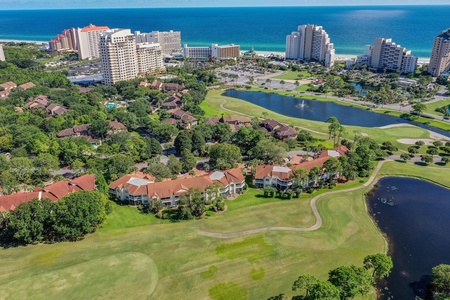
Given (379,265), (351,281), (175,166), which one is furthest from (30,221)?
(379,265)

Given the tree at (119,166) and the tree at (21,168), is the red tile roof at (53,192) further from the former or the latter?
the tree at (21,168)

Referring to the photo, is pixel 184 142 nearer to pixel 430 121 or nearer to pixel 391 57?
pixel 430 121

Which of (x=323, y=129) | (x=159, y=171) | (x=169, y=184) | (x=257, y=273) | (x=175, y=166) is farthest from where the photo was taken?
(x=323, y=129)

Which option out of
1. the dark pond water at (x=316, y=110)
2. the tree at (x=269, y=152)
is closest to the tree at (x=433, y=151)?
the dark pond water at (x=316, y=110)

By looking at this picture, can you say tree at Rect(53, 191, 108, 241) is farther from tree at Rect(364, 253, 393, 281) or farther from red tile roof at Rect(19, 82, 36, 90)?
red tile roof at Rect(19, 82, 36, 90)

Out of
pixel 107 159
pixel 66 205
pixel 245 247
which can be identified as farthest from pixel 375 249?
pixel 107 159

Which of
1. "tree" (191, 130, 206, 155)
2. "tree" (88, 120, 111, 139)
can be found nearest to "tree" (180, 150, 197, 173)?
"tree" (191, 130, 206, 155)
